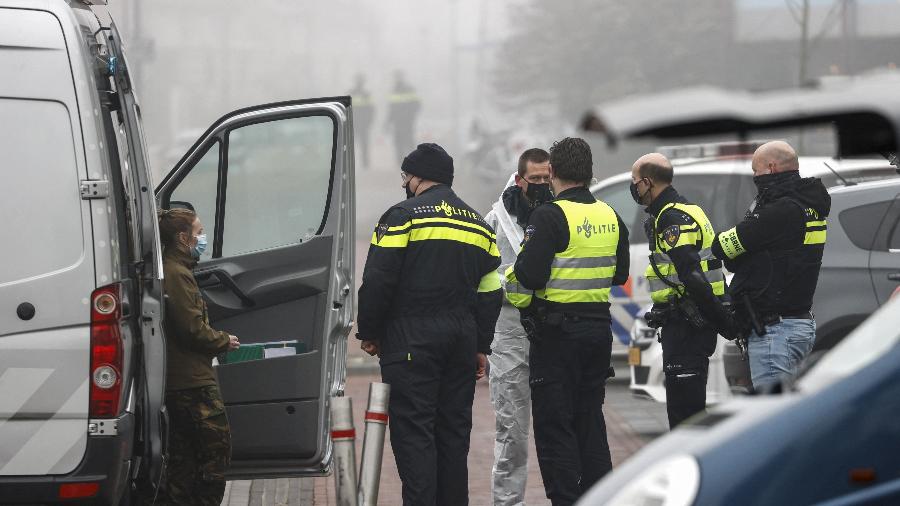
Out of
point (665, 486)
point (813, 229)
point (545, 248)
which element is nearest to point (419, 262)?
point (545, 248)

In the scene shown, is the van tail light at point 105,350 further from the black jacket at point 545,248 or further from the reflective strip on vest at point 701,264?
the reflective strip on vest at point 701,264

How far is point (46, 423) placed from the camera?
5539mm

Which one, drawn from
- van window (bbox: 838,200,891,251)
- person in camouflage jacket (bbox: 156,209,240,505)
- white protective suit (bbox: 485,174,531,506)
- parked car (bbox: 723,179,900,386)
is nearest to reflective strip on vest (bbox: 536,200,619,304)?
white protective suit (bbox: 485,174,531,506)

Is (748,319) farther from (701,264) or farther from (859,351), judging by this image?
(859,351)

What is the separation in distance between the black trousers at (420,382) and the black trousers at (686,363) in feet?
3.53

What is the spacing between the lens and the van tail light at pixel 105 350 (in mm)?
5547

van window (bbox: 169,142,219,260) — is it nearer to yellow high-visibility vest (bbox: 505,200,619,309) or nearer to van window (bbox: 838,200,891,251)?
yellow high-visibility vest (bbox: 505,200,619,309)

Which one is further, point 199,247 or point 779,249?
point 779,249

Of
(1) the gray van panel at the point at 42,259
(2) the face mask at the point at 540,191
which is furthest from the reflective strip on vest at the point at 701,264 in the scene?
(1) the gray van panel at the point at 42,259

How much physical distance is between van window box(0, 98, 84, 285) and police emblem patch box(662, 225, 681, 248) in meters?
2.81

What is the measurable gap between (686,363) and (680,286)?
0.37 meters

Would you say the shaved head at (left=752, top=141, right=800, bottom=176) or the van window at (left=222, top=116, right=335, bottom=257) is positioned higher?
the shaved head at (left=752, top=141, right=800, bottom=176)

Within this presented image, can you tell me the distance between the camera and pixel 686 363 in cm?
716

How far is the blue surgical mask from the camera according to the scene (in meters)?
6.68
